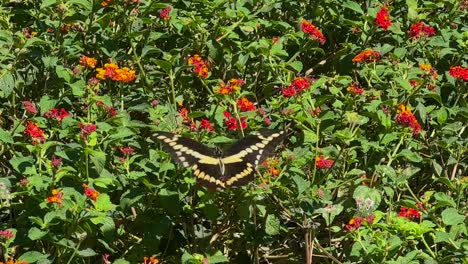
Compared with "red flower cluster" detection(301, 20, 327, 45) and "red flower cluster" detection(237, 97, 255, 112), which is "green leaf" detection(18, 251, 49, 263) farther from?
"red flower cluster" detection(301, 20, 327, 45)

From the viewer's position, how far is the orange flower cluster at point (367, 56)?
14.7 ft

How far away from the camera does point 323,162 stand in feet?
12.6

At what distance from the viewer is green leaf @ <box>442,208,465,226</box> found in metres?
3.72

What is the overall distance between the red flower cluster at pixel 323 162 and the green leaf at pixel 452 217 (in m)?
0.48

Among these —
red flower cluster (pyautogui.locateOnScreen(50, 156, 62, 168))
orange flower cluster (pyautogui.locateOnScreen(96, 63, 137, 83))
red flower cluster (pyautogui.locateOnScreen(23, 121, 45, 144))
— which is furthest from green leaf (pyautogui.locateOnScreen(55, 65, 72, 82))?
red flower cluster (pyautogui.locateOnScreen(50, 156, 62, 168))

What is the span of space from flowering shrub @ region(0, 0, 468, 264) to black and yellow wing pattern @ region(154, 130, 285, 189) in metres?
0.08

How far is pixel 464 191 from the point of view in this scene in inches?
163

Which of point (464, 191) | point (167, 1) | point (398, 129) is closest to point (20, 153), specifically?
point (167, 1)

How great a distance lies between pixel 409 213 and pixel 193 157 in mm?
872

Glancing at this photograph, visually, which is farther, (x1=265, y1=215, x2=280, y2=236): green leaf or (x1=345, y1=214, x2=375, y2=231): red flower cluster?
(x1=265, y1=215, x2=280, y2=236): green leaf

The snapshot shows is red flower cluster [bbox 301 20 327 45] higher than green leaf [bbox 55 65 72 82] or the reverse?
higher

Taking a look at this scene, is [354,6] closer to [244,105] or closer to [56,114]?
[244,105]

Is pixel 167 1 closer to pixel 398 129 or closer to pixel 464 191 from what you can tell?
pixel 398 129

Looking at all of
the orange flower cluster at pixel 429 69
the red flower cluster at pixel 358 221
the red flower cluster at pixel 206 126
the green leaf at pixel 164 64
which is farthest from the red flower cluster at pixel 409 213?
the green leaf at pixel 164 64
